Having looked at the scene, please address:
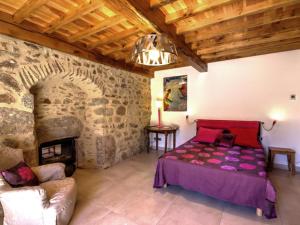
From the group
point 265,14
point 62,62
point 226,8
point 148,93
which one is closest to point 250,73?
point 265,14

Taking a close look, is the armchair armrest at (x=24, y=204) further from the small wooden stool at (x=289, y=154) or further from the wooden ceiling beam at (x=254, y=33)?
the small wooden stool at (x=289, y=154)

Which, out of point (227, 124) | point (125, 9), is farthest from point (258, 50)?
point (125, 9)

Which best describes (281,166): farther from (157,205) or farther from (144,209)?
(144,209)

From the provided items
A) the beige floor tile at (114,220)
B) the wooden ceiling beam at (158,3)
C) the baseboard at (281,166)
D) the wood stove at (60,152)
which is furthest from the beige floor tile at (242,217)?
the wood stove at (60,152)

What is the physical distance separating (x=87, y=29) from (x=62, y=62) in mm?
772

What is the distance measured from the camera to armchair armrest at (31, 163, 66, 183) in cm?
215

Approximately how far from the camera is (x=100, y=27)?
228cm

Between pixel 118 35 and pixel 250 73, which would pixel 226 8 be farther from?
pixel 250 73

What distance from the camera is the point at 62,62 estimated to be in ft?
9.13

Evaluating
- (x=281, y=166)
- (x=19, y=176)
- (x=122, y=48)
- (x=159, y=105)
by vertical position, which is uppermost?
(x=122, y=48)

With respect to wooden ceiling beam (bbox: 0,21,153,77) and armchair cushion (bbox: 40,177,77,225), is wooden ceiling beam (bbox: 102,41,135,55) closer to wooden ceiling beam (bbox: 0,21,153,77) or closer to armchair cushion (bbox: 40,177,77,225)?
wooden ceiling beam (bbox: 0,21,153,77)

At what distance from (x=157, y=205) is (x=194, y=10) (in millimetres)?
2497

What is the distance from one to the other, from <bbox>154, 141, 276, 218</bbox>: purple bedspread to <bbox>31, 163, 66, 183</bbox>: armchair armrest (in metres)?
1.41

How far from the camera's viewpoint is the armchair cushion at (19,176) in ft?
5.79
